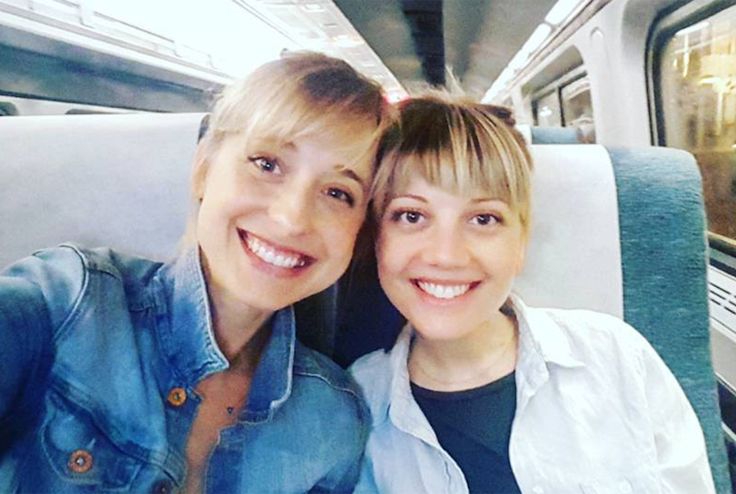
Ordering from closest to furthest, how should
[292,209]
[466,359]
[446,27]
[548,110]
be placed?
1. [292,209]
2. [466,359]
3. [548,110]
4. [446,27]

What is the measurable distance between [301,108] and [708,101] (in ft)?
5.47

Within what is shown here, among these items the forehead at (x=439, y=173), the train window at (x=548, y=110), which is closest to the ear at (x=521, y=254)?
the forehead at (x=439, y=173)

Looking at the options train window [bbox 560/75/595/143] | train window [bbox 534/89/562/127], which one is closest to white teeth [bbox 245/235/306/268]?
train window [bbox 560/75/595/143]

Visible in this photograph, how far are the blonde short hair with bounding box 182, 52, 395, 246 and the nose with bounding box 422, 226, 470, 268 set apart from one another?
0.12 meters

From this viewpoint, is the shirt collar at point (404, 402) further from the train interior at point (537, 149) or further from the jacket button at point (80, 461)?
the jacket button at point (80, 461)

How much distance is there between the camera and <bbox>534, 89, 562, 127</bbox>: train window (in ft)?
11.3

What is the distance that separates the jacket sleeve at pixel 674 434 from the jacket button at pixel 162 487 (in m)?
0.61

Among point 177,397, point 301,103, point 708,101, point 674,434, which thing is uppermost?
point 301,103

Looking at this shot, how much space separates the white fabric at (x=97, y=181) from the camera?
31.5 inches

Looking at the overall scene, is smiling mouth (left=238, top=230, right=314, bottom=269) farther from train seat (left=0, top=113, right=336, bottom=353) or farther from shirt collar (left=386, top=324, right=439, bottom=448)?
shirt collar (left=386, top=324, right=439, bottom=448)

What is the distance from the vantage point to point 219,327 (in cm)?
78

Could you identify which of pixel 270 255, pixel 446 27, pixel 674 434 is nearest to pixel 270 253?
pixel 270 255

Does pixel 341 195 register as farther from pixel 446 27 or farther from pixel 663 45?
pixel 446 27

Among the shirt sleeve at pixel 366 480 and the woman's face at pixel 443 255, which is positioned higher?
the woman's face at pixel 443 255
